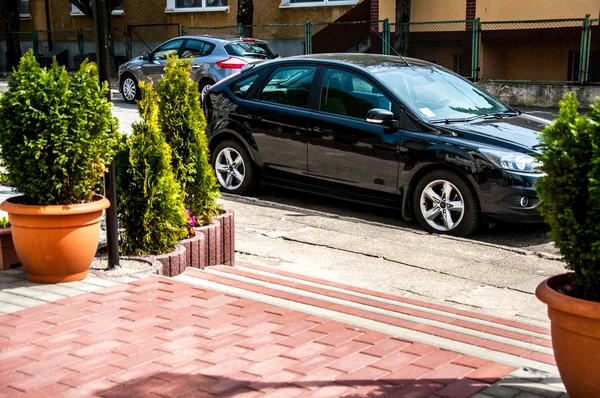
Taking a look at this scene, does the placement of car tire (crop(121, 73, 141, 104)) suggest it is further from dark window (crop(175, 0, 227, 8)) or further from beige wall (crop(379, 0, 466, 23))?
dark window (crop(175, 0, 227, 8))

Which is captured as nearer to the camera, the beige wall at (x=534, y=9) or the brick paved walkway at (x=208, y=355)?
the brick paved walkway at (x=208, y=355)

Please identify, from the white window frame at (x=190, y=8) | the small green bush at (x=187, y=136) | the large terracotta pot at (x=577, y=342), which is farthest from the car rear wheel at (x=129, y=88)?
the large terracotta pot at (x=577, y=342)

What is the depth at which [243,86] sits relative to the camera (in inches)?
420

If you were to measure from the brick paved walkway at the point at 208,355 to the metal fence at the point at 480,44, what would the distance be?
53.7 feet

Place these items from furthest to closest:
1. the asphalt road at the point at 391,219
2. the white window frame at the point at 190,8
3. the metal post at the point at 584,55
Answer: the white window frame at the point at 190,8 → the metal post at the point at 584,55 → the asphalt road at the point at 391,219

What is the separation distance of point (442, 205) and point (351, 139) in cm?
129

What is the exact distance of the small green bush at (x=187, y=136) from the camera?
7.23 m

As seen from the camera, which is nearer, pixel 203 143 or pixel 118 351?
pixel 118 351

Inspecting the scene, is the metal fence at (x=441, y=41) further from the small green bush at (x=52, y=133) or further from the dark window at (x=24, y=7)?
the dark window at (x=24, y=7)

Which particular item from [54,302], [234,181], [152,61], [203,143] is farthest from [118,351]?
[152,61]

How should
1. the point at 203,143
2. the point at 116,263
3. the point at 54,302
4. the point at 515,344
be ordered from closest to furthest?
1. the point at 515,344
2. the point at 54,302
3. the point at 116,263
4. the point at 203,143

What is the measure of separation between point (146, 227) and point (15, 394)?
8.11ft

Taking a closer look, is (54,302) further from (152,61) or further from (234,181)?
(152,61)

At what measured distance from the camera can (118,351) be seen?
Answer: 15.6 ft
